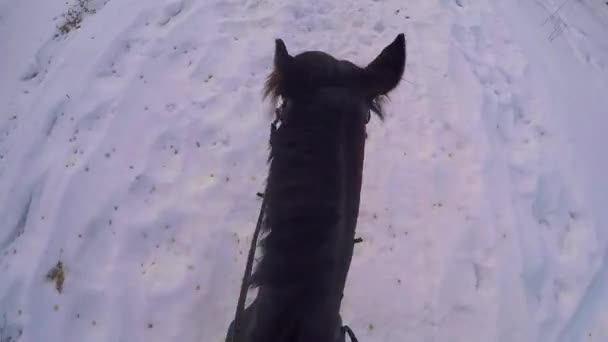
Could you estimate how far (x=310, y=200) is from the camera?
6.46 ft

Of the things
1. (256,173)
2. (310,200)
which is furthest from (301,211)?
(256,173)

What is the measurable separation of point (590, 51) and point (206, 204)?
5929 millimetres

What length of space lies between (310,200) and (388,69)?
3.17ft

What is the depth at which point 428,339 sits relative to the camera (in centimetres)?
349

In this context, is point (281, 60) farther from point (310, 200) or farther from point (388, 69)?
point (310, 200)

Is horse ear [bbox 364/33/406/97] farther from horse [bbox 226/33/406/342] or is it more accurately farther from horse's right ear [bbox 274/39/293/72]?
horse's right ear [bbox 274/39/293/72]

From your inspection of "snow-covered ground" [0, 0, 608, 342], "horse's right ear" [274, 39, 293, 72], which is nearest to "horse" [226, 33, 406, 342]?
"horse's right ear" [274, 39, 293, 72]

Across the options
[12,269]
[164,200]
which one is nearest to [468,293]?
[164,200]

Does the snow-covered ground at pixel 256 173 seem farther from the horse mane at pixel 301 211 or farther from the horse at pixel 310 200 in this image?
the horse mane at pixel 301 211

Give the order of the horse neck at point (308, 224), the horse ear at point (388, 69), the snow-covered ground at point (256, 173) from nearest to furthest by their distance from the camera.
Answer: the horse neck at point (308, 224) → the horse ear at point (388, 69) → the snow-covered ground at point (256, 173)

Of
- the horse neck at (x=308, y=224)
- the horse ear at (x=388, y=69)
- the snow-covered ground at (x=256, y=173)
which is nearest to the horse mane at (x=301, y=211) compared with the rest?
the horse neck at (x=308, y=224)

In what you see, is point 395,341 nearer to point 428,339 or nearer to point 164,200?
point 428,339

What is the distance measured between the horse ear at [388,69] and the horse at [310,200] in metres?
0.01

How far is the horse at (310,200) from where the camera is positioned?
188 cm
